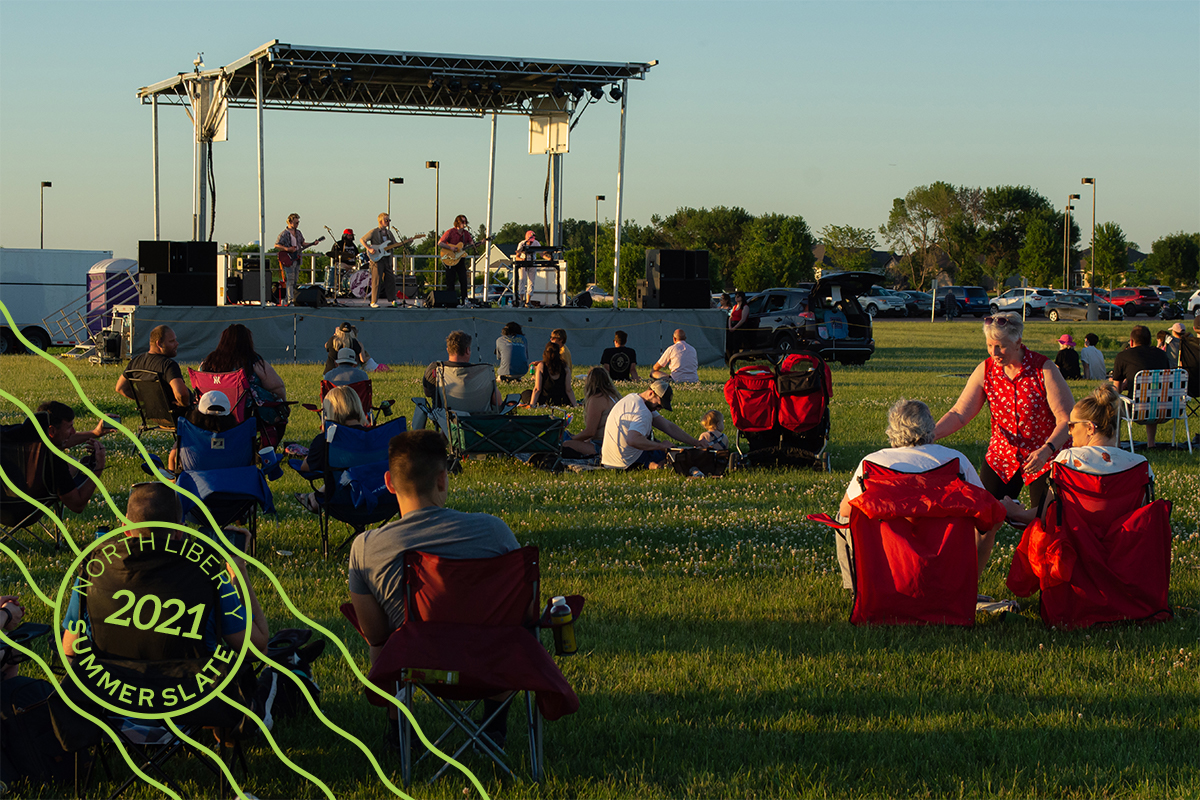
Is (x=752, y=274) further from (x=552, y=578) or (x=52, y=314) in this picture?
(x=552, y=578)

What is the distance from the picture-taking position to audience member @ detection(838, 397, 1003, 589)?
5.25 metres

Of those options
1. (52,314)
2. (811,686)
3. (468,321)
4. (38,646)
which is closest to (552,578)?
(811,686)

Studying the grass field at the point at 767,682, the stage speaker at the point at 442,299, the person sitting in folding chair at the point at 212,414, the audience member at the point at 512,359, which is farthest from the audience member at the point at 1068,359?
the person sitting in folding chair at the point at 212,414

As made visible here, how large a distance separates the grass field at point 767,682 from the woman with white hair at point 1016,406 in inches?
24.9

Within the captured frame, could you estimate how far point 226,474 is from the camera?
253 inches

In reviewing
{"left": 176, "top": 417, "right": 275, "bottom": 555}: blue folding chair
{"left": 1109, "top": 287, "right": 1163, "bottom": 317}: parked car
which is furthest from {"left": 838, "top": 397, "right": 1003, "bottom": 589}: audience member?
{"left": 1109, "top": 287, "right": 1163, "bottom": 317}: parked car

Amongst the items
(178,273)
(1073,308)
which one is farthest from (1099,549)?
(1073,308)

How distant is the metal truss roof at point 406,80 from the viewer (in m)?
21.0

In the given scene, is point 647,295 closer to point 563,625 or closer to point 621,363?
point 621,363

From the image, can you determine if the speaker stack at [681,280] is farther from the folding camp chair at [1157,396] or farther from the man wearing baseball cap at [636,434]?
the man wearing baseball cap at [636,434]

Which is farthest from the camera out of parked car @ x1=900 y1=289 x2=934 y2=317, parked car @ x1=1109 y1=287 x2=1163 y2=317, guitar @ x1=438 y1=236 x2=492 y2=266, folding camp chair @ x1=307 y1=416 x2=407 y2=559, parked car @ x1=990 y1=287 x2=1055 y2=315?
parked car @ x1=900 y1=289 x2=934 y2=317

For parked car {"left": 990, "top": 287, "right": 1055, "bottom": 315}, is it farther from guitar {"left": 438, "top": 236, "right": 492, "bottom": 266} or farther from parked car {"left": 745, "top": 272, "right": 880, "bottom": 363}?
guitar {"left": 438, "top": 236, "right": 492, "bottom": 266}

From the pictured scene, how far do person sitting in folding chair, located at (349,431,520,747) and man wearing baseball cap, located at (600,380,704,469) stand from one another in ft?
19.9

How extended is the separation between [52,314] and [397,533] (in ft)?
84.3
